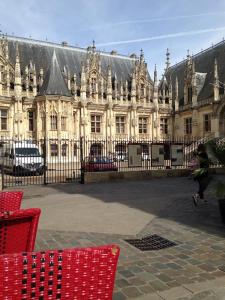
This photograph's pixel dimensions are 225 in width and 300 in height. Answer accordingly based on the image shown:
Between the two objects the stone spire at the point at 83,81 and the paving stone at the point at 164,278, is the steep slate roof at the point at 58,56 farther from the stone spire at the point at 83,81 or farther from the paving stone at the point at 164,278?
the paving stone at the point at 164,278

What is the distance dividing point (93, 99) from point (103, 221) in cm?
3075

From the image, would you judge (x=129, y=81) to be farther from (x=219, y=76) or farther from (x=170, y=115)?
(x=219, y=76)

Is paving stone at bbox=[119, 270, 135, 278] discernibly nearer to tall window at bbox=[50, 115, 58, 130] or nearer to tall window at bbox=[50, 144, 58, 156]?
tall window at bbox=[50, 144, 58, 156]

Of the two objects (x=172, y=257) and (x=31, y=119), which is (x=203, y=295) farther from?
(x=31, y=119)

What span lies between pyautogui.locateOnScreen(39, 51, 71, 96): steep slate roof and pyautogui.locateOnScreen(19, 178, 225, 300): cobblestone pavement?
1061 inches

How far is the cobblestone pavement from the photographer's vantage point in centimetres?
390

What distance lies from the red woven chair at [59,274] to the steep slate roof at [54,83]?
1264 inches

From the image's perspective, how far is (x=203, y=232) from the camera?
6.53 meters

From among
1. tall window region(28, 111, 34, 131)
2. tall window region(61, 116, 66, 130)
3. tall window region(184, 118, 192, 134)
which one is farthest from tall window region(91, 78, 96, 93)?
tall window region(184, 118, 192, 134)

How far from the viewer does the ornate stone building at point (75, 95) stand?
108ft

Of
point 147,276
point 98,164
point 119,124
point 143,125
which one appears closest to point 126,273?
point 147,276


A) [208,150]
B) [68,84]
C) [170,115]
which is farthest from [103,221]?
[170,115]

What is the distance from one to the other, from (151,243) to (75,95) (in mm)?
31806

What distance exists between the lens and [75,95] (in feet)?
119
